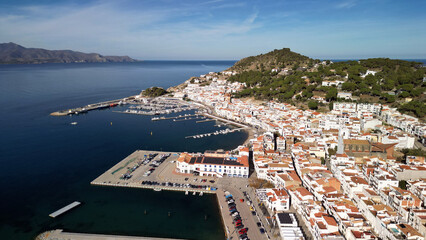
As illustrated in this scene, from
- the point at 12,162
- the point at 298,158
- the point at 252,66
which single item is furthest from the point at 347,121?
the point at 252,66

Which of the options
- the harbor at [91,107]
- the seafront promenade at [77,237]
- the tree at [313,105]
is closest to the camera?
→ the seafront promenade at [77,237]

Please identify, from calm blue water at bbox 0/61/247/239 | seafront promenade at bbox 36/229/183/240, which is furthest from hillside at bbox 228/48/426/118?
seafront promenade at bbox 36/229/183/240

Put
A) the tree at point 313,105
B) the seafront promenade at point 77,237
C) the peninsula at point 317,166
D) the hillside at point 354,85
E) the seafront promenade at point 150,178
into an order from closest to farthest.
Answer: the seafront promenade at point 77,237
the peninsula at point 317,166
the seafront promenade at point 150,178
the hillside at point 354,85
the tree at point 313,105

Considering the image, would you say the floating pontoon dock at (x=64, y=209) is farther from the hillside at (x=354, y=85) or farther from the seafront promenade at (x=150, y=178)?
the hillside at (x=354, y=85)

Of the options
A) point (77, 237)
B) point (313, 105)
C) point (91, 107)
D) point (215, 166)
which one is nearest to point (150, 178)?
point (215, 166)

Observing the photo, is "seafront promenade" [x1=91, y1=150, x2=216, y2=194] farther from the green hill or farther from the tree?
the green hill

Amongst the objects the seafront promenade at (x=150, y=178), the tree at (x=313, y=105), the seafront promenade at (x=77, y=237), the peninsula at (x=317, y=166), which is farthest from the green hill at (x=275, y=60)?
the seafront promenade at (x=77, y=237)

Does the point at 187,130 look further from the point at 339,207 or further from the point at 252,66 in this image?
the point at 252,66
